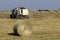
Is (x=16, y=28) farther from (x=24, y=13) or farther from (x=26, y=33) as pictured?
(x=24, y=13)

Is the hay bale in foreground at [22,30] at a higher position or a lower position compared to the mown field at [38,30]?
higher

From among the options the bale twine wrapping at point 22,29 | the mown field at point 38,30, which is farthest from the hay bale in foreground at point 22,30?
the mown field at point 38,30

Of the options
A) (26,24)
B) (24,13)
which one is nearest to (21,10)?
(24,13)

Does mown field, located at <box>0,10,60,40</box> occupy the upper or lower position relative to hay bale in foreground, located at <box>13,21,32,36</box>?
lower

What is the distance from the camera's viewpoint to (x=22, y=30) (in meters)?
20.7

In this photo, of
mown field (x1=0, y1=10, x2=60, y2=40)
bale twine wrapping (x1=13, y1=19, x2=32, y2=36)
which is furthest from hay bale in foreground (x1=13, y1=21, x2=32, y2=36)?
mown field (x1=0, y1=10, x2=60, y2=40)

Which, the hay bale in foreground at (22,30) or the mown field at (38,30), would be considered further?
the hay bale in foreground at (22,30)

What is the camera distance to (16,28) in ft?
67.9

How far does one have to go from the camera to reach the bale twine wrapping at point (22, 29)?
20547 millimetres

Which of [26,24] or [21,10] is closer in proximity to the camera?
[26,24]

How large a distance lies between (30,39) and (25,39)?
14.0 inches

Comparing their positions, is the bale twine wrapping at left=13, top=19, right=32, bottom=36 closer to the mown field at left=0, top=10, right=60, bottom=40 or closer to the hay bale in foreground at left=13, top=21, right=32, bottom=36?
the hay bale in foreground at left=13, top=21, right=32, bottom=36

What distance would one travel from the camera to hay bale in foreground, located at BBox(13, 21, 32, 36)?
20.5m

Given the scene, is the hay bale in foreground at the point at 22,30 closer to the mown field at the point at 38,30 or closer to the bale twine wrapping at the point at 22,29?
the bale twine wrapping at the point at 22,29
